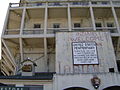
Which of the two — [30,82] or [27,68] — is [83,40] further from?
[30,82]

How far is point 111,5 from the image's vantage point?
23.5 metres

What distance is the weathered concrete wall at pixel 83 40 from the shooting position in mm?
17578

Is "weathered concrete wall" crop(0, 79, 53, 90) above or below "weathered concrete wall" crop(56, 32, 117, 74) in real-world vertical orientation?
below

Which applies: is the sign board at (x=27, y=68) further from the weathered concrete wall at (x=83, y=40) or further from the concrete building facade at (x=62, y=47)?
the weathered concrete wall at (x=83, y=40)

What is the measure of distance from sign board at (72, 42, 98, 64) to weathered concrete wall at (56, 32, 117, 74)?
0.44 m

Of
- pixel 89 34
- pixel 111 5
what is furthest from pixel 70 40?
pixel 111 5

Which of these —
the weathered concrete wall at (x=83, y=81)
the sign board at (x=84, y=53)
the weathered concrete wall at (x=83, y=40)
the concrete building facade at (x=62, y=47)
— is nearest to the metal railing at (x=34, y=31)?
the concrete building facade at (x=62, y=47)

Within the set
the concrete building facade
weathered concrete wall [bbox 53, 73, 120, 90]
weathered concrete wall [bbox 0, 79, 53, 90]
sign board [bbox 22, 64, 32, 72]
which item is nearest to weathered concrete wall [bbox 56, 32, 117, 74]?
the concrete building facade

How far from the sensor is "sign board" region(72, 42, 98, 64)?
17.9 meters

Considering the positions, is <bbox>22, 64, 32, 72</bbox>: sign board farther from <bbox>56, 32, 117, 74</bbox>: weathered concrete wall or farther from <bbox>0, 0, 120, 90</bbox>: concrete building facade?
<bbox>56, 32, 117, 74</bbox>: weathered concrete wall

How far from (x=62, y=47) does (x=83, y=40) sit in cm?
263

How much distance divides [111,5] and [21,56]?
14440 mm

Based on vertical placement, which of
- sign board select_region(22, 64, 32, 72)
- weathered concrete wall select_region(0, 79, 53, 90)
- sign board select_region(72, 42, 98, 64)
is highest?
sign board select_region(72, 42, 98, 64)

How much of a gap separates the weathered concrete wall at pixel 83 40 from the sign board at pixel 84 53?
0.44 metres
